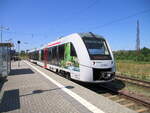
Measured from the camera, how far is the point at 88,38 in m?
8.62

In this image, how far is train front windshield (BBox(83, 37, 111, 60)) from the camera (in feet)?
26.2

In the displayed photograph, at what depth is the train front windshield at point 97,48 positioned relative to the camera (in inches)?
315

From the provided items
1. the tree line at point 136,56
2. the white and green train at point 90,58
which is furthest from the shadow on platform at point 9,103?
the tree line at point 136,56

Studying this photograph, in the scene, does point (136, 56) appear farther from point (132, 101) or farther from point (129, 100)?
point (132, 101)

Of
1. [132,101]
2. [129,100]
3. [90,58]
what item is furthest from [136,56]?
[132,101]

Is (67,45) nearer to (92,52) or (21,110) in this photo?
(92,52)

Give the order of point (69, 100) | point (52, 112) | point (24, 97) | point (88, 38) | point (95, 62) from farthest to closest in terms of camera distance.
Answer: point (88, 38), point (95, 62), point (24, 97), point (69, 100), point (52, 112)

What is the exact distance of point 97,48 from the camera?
841cm

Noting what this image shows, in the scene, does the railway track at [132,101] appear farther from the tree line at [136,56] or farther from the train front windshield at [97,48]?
the tree line at [136,56]

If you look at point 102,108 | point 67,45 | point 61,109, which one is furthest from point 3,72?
point 102,108

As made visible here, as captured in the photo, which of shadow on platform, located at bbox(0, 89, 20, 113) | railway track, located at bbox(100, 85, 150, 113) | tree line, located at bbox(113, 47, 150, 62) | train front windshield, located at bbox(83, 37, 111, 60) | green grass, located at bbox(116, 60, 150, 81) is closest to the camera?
shadow on platform, located at bbox(0, 89, 20, 113)

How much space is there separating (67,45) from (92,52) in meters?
2.11

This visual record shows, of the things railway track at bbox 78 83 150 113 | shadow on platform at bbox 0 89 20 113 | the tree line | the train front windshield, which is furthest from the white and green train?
the tree line

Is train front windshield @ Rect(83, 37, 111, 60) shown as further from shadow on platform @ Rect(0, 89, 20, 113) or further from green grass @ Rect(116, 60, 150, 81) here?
green grass @ Rect(116, 60, 150, 81)
